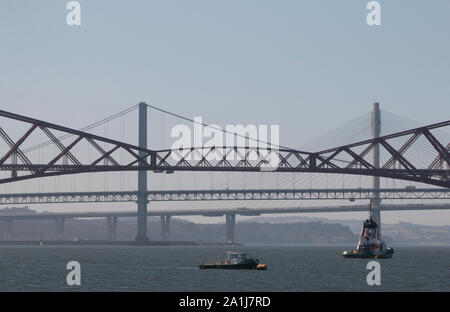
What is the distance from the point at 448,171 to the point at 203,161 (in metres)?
35.9

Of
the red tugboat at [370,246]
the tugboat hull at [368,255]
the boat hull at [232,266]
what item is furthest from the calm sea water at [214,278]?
the red tugboat at [370,246]

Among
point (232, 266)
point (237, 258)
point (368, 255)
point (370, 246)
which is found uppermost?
point (370, 246)

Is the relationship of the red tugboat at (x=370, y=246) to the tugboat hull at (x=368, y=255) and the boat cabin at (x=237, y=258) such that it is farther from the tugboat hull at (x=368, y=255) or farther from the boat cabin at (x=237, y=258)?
the boat cabin at (x=237, y=258)

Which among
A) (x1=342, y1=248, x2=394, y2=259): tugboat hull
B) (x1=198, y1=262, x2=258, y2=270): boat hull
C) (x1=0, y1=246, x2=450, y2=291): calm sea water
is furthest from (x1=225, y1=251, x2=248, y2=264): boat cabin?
(x1=342, y1=248, x2=394, y2=259): tugboat hull

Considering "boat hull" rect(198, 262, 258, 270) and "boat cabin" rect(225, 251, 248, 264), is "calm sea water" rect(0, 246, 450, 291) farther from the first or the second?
"boat cabin" rect(225, 251, 248, 264)

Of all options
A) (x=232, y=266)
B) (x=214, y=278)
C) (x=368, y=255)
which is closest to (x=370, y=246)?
(x=368, y=255)

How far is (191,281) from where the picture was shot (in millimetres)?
111062

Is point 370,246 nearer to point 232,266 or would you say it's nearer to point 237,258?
point 237,258

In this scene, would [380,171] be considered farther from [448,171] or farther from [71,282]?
[71,282]

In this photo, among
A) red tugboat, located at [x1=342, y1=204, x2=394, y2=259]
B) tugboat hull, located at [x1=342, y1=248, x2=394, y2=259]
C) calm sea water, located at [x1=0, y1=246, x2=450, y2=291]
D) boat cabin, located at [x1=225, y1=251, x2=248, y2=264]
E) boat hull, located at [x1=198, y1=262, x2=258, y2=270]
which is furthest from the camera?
red tugboat, located at [x1=342, y1=204, x2=394, y2=259]

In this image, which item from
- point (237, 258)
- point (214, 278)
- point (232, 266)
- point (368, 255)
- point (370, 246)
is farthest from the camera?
point (370, 246)

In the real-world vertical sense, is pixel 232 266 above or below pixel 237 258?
below

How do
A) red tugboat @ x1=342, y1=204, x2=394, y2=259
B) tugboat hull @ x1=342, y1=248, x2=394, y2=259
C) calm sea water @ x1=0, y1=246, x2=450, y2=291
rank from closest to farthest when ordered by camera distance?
calm sea water @ x1=0, y1=246, x2=450, y2=291 → tugboat hull @ x1=342, y1=248, x2=394, y2=259 → red tugboat @ x1=342, y1=204, x2=394, y2=259
